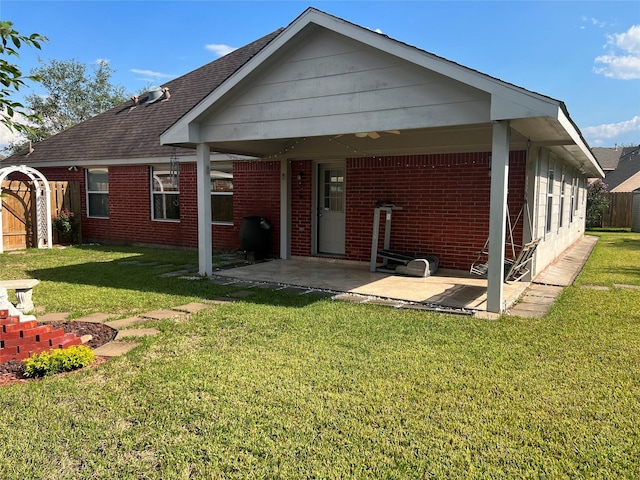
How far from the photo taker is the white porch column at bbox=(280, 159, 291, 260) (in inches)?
412

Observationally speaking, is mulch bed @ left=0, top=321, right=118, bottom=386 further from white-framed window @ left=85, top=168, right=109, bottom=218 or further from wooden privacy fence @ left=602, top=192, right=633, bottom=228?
wooden privacy fence @ left=602, top=192, right=633, bottom=228

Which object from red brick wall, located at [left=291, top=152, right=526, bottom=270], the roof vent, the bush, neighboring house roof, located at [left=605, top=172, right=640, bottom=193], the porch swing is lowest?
the bush

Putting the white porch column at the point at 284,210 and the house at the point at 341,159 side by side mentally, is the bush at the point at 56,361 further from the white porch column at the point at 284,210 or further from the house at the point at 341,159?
the white porch column at the point at 284,210

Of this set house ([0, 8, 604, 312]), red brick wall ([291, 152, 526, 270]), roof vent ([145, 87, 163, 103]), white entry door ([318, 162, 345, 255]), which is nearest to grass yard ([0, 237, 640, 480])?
house ([0, 8, 604, 312])

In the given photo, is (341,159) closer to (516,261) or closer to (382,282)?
(382,282)

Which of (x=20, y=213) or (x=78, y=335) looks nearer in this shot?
(x=78, y=335)

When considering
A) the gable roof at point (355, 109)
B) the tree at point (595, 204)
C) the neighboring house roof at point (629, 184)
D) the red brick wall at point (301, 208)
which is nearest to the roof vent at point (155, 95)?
the red brick wall at point (301, 208)

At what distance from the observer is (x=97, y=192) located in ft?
46.6

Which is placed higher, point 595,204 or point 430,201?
point 595,204

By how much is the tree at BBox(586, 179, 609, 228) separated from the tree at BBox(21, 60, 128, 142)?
35.1 metres

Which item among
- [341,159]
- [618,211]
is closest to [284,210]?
[341,159]

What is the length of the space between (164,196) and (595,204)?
2172 cm

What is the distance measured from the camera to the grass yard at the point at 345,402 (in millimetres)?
2533

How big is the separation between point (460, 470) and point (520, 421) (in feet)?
2.55
